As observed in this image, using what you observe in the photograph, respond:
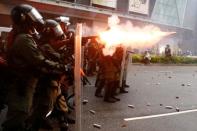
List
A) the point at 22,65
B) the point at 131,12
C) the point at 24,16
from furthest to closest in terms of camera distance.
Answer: the point at 131,12, the point at 24,16, the point at 22,65

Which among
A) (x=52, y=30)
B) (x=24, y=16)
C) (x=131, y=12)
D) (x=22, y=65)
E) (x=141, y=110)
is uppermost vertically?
(x=131, y=12)

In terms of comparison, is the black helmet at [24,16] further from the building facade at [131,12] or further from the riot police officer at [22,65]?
the building facade at [131,12]

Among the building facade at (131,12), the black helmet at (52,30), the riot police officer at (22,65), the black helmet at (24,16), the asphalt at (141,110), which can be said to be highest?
the building facade at (131,12)

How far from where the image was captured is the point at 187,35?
53719mm

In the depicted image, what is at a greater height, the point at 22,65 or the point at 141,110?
the point at 22,65

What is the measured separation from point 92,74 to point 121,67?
6115mm

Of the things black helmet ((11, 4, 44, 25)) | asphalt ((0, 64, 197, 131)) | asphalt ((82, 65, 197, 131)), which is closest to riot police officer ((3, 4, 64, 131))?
black helmet ((11, 4, 44, 25))

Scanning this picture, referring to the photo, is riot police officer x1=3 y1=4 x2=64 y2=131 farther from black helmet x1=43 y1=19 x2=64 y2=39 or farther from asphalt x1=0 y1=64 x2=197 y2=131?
asphalt x1=0 y1=64 x2=197 y2=131

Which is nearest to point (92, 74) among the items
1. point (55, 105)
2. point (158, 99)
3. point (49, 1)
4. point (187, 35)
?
point (158, 99)

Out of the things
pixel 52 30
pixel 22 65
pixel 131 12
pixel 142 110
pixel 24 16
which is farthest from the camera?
pixel 131 12

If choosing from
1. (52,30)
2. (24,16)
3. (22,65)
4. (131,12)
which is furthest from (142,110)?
(131,12)

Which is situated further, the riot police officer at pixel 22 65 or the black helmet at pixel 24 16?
the black helmet at pixel 24 16

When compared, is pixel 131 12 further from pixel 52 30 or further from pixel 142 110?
pixel 52 30

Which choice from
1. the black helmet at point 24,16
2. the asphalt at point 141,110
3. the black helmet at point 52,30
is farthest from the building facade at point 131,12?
the black helmet at point 24,16
